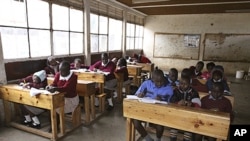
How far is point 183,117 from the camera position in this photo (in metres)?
1.92

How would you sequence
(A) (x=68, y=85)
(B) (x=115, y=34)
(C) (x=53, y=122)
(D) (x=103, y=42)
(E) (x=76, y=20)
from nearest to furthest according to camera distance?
(C) (x=53, y=122) → (A) (x=68, y=85) → (E) (x=76, y=20) → (D) (x=103, y=42) → (B) (x=115, y=34)

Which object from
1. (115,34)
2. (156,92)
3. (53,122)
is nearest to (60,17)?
(53,122)

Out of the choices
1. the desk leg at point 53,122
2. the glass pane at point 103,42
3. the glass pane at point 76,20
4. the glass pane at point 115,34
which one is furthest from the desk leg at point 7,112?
the glass pane at point 115,34

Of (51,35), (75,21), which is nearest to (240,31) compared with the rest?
(75,21)

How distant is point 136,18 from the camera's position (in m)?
9.78

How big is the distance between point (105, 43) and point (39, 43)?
311cm

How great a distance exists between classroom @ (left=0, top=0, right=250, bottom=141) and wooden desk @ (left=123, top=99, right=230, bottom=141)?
0.28 ft

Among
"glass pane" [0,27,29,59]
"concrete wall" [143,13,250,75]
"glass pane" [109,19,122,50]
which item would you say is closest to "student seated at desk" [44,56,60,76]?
"glass pane" [0,27,29,59]

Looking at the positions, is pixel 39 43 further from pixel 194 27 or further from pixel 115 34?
pixel 194 27

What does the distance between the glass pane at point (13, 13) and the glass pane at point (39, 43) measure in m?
0.29

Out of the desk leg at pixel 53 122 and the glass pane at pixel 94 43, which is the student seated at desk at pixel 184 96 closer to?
the desk leg at pixel 53 122

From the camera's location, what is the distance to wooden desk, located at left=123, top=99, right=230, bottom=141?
1.76 metres

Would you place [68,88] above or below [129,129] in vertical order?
above

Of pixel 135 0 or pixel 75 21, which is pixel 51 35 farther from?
pixel 135 0
